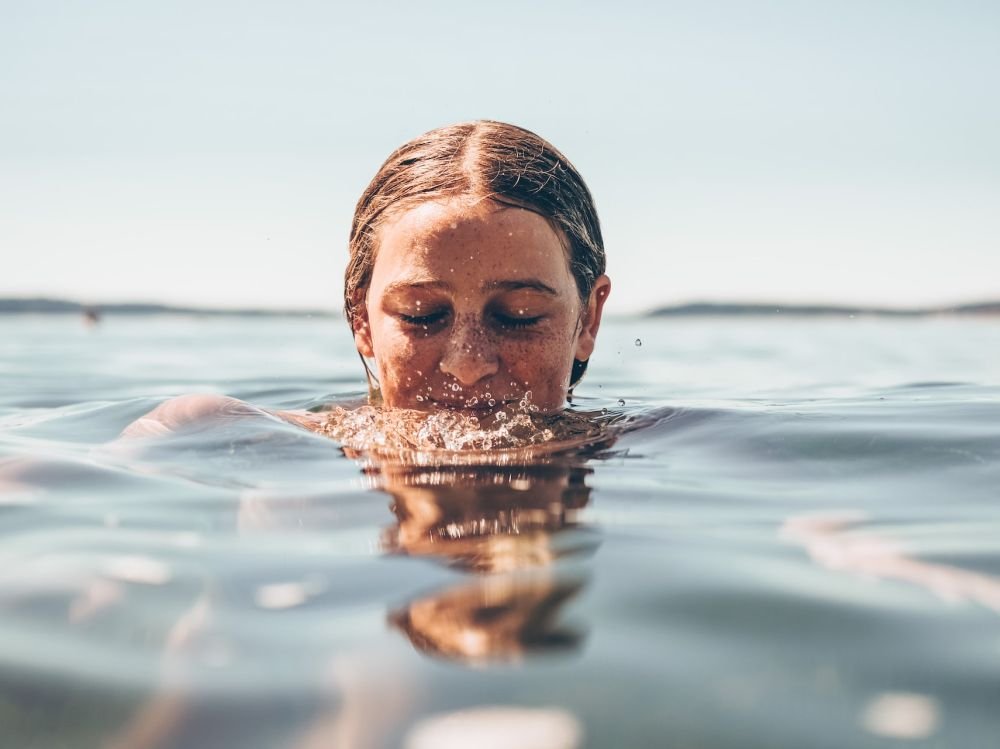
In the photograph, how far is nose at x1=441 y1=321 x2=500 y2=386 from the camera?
338cm

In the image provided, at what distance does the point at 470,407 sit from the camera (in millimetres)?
3527

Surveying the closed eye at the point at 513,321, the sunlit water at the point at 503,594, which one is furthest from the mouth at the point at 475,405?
the sunlit water at the point at 503,594

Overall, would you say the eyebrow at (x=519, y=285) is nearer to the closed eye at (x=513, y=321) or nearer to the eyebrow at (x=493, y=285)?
the eyebrow at (x=493, y=285)

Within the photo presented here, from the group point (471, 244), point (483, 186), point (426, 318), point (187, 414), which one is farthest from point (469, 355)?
point (187, 414)

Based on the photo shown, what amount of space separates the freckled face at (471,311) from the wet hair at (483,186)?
0.12m

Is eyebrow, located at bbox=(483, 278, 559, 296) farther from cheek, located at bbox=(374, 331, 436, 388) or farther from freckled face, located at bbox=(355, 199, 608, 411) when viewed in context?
cheek, located at bbox=(374, 331, 436, 388)

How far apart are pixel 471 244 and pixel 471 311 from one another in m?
0.27

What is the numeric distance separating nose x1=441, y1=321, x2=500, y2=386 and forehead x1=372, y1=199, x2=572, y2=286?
21 cm

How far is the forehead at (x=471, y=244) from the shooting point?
3527 mm

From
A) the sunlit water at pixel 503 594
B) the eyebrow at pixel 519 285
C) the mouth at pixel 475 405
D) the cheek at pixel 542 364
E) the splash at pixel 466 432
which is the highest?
the eyebrow at pixel 519 285

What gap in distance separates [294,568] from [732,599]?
2.85ft

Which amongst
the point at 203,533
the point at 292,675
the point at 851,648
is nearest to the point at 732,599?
the point at 851,648

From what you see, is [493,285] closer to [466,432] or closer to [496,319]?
[496,319]

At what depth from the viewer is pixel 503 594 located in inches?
64.6
